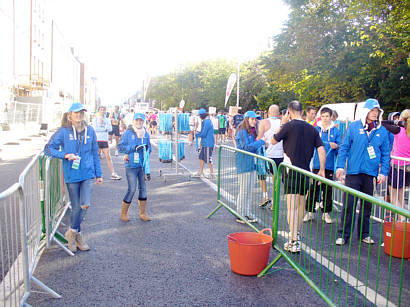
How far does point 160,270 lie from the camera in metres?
4.89

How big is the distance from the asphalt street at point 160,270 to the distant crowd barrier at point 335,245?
0.25m

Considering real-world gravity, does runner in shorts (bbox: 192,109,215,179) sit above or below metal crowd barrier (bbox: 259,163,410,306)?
above

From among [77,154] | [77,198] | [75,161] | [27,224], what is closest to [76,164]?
[75,161]

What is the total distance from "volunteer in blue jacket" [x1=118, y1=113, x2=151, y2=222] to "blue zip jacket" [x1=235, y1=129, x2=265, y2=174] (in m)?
1.57

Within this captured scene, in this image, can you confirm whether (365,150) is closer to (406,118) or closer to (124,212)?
(406,118)

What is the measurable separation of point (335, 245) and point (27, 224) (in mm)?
2894

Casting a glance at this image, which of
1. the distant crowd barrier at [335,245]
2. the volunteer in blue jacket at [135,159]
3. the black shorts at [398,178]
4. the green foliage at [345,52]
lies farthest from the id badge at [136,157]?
the green foliage at [345,52]

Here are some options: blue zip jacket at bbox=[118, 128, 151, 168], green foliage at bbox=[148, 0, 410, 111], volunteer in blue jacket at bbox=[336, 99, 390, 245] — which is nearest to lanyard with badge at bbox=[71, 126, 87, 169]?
blue zip jacket at bbox=[118, 128, 151, 168]

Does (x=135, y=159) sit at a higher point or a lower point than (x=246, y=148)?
lower

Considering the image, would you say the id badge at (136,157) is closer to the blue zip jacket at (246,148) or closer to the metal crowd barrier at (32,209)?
the blue zip jacket at (246,148)

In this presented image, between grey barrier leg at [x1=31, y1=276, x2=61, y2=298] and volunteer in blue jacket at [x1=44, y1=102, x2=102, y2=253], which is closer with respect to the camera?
grey barrier leg at [x1=31, y1=276, x2=61, y2=298]

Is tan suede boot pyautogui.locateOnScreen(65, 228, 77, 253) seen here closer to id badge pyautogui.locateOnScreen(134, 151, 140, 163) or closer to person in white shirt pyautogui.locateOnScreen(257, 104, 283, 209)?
id badge pyautogui.locateOnScreen(134, 151, 140, 163)

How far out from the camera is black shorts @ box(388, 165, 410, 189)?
6.87 metres

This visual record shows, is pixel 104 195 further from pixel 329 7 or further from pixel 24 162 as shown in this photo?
pixel 329 7
